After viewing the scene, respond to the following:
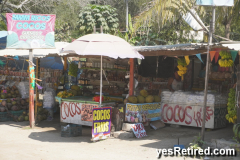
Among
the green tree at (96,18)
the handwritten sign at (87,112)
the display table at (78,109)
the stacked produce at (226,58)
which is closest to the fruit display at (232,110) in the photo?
the stacked produce at (226,58)

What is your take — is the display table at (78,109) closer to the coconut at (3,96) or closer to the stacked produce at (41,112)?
the stacked produce at (41,112)

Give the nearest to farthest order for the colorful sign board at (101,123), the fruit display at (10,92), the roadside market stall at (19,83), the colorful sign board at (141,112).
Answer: the colorful sign board at (101,123) < the colorful sign board at (141,112) < the roadside market stall at (19,83) < the fruit display at (10,92)

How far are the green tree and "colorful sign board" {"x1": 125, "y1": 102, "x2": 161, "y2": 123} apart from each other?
1735 centimetres

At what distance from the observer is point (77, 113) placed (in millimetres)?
9742

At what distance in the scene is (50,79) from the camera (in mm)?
13406

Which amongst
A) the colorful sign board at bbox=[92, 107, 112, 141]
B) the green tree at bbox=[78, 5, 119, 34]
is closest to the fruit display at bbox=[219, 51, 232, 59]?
the colorful sign board at bbox=[92, 107, 112, 141]

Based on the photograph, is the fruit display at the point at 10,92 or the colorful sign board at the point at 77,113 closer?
the colorful sign board at the point at 77,113

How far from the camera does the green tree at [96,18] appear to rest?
2570cm

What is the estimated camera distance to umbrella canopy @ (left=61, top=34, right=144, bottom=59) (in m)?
7.33

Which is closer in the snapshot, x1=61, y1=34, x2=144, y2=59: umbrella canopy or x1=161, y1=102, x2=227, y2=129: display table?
→ x1=61, y1=34, x2=144, y2=59: umbrella canopy

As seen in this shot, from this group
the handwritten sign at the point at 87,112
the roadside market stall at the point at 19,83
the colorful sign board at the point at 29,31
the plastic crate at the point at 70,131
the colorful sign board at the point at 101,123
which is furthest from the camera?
the roadside market stall at the point at 19,83

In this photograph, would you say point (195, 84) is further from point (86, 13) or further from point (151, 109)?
point (86, 13)

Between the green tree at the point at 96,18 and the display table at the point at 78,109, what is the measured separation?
54.5ft

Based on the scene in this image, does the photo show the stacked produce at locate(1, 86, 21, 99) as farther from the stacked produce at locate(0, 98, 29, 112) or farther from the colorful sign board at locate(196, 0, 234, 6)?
the colorful sign board at locate(196, 0, 234, 6)
